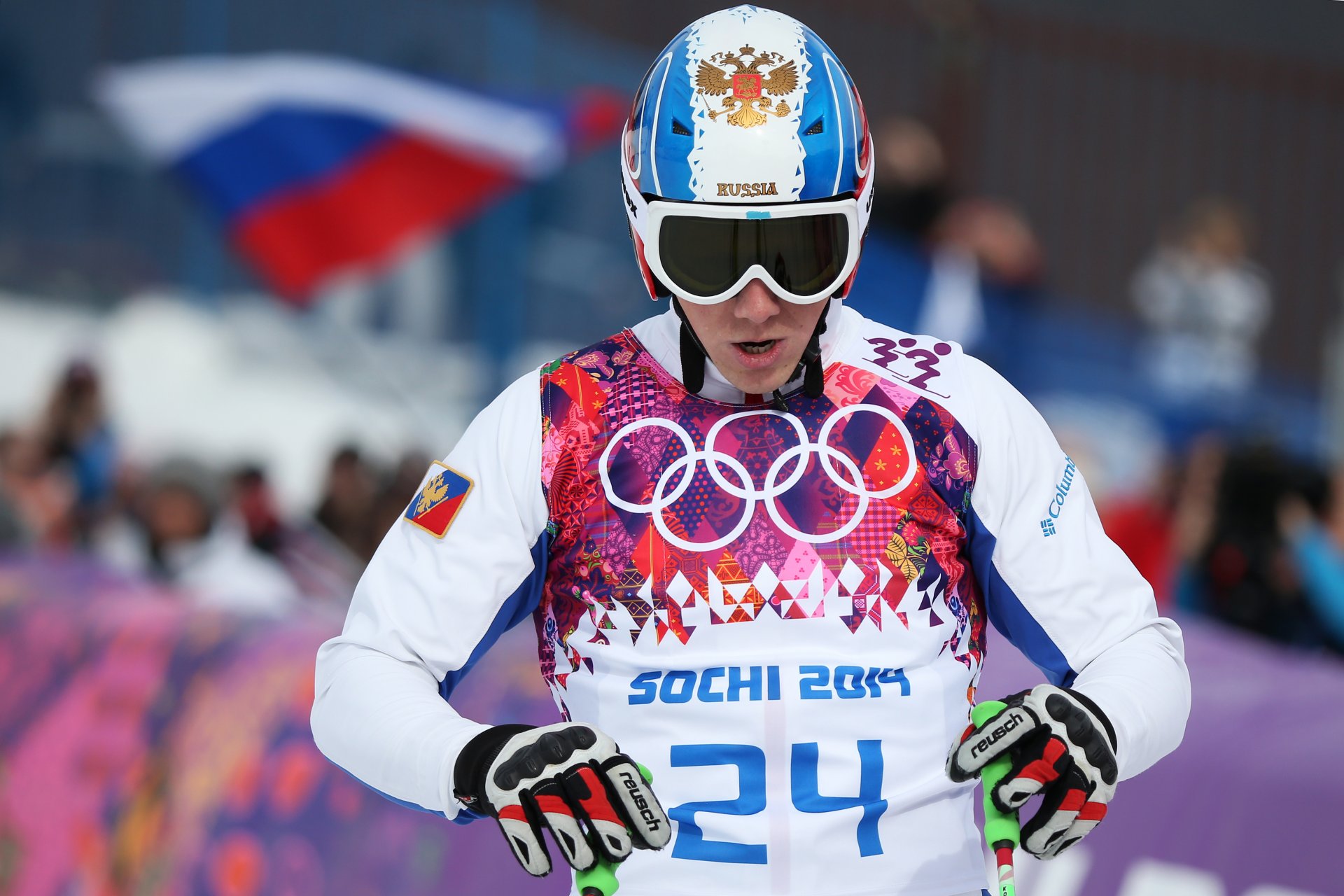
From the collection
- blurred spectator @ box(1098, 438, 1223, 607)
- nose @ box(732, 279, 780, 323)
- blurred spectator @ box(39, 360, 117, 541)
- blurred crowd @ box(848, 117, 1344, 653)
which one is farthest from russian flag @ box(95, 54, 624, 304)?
nose @ box(732, 279, 780, 323)

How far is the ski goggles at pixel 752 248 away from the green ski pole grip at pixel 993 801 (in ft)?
2.28

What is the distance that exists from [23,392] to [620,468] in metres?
10.8

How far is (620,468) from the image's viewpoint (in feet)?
9.62

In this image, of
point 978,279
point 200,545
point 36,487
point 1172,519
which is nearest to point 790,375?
point 1172,519

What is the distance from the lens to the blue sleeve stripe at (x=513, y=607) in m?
2.94

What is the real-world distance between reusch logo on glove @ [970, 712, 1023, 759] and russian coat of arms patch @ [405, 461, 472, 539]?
2.93 feet

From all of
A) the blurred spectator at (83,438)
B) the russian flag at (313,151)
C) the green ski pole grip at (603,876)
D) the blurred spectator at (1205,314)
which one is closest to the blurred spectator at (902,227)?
the russian flag at (313,151)

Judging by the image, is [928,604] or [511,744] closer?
[511,744]

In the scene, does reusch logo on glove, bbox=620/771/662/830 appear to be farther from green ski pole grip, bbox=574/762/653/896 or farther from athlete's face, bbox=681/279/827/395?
athlete's face, bbox=681/279/827/395

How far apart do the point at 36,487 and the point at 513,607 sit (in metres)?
7.99

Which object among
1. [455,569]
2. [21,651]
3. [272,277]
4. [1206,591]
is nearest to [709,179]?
[455,569]

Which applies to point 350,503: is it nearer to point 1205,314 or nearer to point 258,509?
point 258,509

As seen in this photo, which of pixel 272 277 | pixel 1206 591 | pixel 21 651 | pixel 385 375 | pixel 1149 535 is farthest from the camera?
pixel 385 375

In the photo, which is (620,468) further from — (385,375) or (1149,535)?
(385,375)
